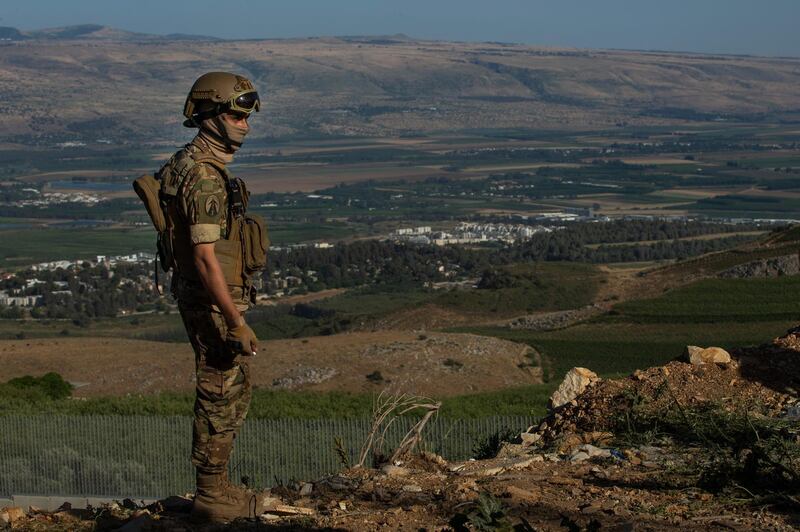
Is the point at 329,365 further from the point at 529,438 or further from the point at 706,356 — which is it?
the point at 529,438

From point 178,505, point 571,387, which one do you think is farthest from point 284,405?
point 178,505

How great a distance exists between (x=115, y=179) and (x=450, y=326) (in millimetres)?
96402

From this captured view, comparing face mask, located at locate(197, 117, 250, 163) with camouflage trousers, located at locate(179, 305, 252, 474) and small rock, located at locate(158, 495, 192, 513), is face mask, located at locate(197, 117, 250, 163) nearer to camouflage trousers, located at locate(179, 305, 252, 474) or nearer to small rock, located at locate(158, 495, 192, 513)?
camouflage trousers, located at locate(179, 305, 252, 474)

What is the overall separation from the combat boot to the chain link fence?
4.97 meters

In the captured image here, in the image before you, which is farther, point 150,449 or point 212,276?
point 150,449

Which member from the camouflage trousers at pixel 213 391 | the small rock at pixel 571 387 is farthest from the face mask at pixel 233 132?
the small rock at pixel 571 387

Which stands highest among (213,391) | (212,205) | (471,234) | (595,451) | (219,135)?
(219,135)

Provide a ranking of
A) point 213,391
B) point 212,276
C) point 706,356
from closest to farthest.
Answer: point 212,276 < point 213,391 < point 706,356

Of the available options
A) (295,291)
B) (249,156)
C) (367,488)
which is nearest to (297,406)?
(367,488)

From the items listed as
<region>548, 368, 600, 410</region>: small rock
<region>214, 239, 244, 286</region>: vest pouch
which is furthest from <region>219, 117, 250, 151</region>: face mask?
<region>548, 368, 600, 410</region>: small rock

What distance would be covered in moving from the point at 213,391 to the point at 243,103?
151cm

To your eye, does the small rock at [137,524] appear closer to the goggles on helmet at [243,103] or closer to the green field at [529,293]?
the goggles on helmet at [243,103]

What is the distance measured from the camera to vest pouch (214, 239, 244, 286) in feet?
22.0

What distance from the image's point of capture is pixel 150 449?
42.8 feet
